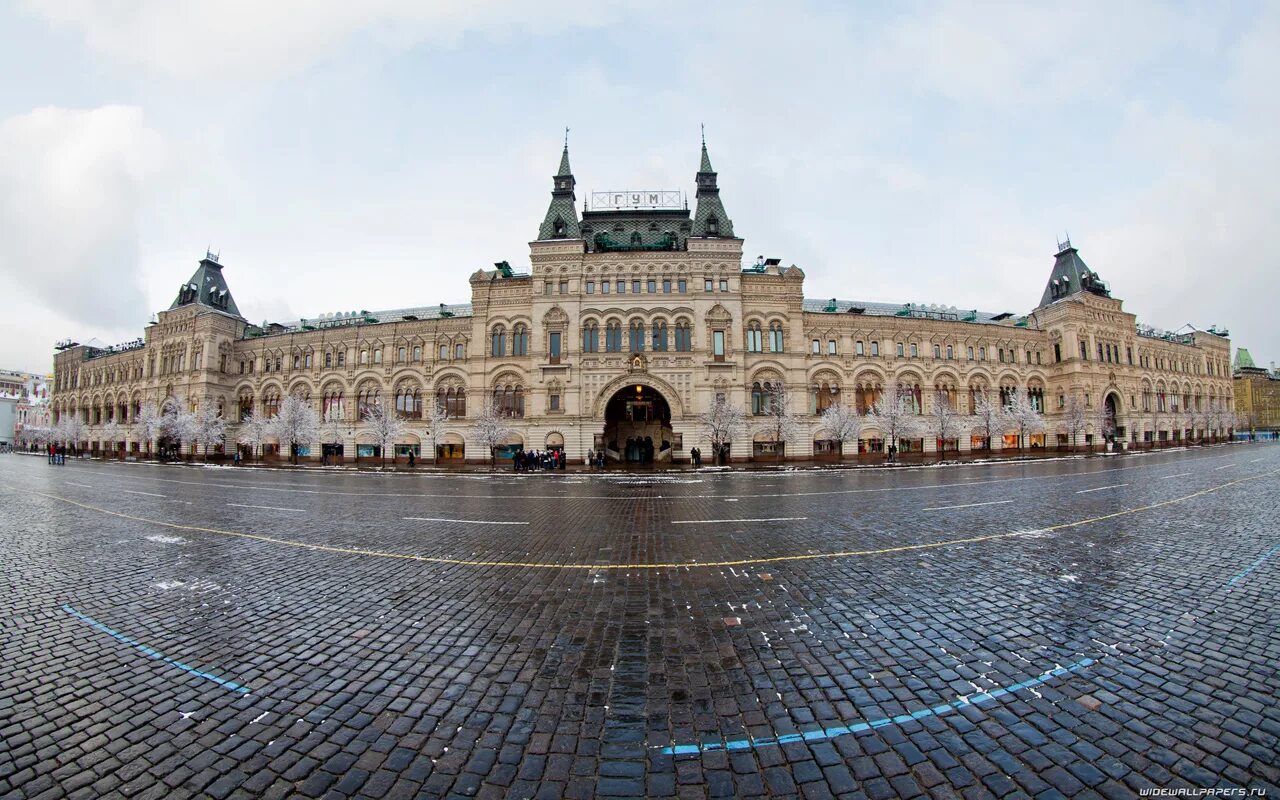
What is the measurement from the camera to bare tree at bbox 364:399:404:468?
39.2 meters

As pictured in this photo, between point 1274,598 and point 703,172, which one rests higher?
point 703,172

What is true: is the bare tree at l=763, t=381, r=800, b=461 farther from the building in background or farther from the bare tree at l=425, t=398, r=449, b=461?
the building in background

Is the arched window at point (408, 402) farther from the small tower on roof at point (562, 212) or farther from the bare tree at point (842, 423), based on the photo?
the bare tree at point (842, 423)

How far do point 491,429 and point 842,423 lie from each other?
29.3 metres

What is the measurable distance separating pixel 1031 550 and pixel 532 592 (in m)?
9.34

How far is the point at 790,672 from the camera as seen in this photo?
442cm

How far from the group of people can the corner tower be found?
892 inches

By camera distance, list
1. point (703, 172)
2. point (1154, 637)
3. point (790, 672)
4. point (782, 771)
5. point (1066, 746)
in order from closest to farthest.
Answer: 1. point (782, 771)
2. point (1066, 746)
3. point (790, 672)
4. point (1154, 637)
5. point (703, 172)

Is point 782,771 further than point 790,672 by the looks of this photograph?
No

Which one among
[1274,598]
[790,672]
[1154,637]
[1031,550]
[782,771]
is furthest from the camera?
[1031,550]

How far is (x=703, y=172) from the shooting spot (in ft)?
137

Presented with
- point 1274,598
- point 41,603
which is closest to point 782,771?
point 1274,598

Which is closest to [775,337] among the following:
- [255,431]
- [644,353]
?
[644,353]

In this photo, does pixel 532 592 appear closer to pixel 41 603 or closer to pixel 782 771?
pixel 782 771
